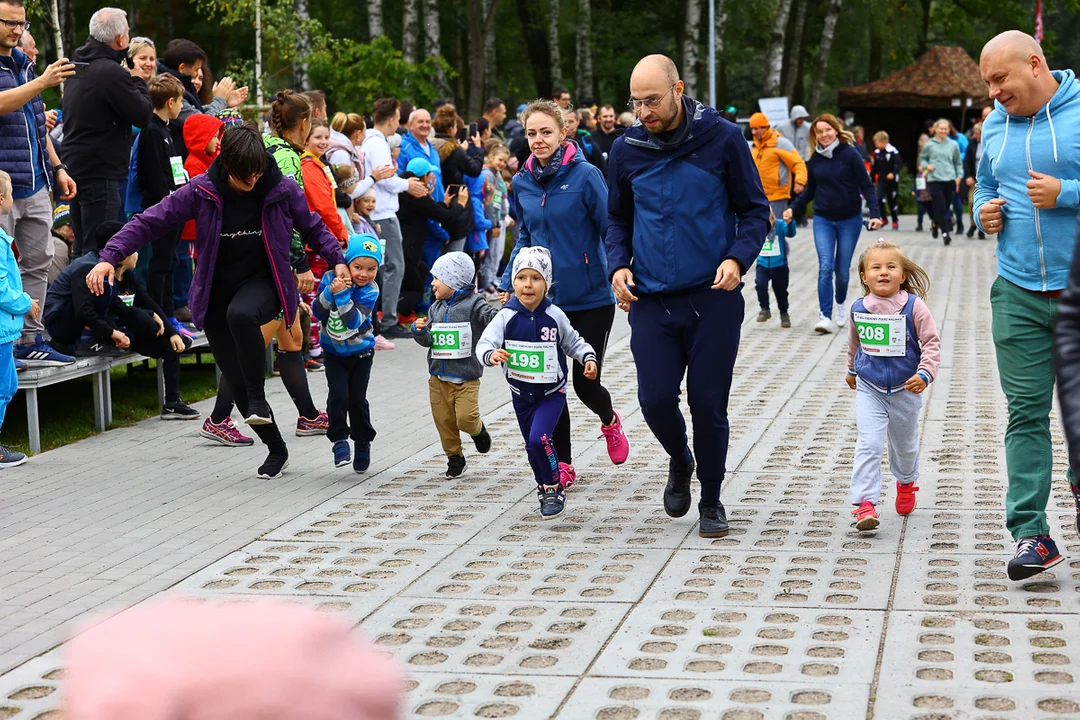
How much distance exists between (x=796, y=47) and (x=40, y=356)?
40717 mm

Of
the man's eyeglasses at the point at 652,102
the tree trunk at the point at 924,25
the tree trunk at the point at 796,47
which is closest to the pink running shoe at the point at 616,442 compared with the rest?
the man's eyeglasses at the point at 652,102

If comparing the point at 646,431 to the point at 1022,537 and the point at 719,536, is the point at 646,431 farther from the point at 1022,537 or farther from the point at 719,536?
the point at 1022,537

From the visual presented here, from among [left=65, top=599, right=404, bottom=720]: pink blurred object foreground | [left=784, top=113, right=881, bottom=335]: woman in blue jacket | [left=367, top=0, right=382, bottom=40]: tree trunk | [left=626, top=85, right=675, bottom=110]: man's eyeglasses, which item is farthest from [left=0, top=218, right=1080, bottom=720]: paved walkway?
[left=367, top=0, right=382, bottom=40]: tree trunk

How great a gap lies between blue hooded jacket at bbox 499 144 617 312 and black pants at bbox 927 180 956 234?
65.1ft

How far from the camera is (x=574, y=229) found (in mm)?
7574

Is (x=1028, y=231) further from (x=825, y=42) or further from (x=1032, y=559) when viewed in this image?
(x=825, y=42)

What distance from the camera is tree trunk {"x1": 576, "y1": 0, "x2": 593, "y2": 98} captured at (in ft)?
129

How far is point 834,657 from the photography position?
15.6ft

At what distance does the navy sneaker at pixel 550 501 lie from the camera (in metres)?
7.07

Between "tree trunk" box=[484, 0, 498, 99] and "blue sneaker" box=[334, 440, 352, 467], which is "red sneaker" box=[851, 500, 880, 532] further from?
"tree trunk" box=[484, 0, 498, 99]

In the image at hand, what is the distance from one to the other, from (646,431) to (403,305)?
5819 mm

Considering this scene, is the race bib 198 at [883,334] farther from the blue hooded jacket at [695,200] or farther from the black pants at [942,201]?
the black pants at [942,201]

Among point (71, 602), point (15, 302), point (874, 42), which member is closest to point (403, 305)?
point (15, 302)

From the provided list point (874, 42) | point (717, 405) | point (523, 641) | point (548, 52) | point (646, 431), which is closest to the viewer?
point (523, 641)
